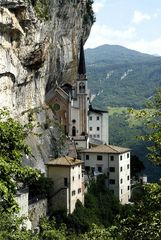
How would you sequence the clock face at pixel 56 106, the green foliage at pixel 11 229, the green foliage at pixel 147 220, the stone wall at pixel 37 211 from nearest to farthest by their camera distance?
the green foliage at pixel 147 220, the green foliage at pixel 11 229, the stone wall at pixel 37 211, the clock face at pixel 56 106

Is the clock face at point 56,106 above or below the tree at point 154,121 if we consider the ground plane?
above

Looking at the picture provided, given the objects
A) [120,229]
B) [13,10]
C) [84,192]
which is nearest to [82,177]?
[84,192]

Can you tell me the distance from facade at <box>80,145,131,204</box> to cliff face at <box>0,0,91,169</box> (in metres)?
6.52

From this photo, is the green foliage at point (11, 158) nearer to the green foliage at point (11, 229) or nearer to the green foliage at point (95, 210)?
the green foliage at point (11, 229)

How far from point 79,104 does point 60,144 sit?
16548 mm

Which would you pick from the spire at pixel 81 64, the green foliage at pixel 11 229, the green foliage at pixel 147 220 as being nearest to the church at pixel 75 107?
the spire at pixel 81 64

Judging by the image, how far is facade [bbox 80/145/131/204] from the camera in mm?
69125

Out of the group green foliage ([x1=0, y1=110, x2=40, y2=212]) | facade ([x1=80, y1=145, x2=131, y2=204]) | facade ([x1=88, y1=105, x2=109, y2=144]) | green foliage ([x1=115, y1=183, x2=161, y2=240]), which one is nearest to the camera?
green foliage ([x1=0, y1=110, x2=40, y2=212])

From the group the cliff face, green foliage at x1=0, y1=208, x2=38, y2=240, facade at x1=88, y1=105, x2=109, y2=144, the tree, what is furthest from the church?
the tree

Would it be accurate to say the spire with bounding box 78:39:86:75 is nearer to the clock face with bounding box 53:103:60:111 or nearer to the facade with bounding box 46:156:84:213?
the clock face with bounding box 53:103:60:111

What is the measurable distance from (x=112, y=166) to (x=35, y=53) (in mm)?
18978

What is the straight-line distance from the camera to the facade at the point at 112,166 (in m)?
69.1

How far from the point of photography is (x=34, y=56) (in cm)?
6162

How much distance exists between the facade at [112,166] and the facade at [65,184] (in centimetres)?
996
